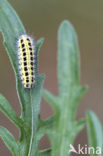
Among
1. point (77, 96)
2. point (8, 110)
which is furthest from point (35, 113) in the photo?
point (77, 96)

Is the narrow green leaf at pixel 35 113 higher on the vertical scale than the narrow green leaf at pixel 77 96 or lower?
lower

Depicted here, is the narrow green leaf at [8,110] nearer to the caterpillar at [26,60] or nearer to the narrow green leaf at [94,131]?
the caterpillar at [26,60]

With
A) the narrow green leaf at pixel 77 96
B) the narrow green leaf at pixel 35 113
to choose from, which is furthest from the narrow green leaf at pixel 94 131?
the narrow green leaf at pixel 35 113

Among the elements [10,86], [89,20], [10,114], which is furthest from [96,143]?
[89,20]

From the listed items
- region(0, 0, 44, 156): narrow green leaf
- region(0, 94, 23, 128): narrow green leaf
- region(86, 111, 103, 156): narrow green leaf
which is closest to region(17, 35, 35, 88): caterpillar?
region(0, 0, 44, 156): narrow green leaf

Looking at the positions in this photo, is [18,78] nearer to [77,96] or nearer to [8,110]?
[8,110]

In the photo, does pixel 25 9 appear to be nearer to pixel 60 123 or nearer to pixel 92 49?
pixel 92 49
